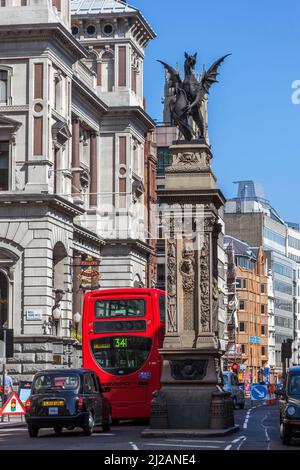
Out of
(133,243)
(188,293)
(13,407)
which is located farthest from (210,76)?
(133,243)

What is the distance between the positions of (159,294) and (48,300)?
1942cm

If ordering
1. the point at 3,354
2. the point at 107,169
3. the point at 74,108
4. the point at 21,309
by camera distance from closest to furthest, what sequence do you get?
the point at 3,354
the point at 21,309
the point at 74,108
the point at 107,169

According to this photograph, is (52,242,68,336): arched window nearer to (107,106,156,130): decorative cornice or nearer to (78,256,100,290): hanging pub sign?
(78,256,100,290): hanging pub sign

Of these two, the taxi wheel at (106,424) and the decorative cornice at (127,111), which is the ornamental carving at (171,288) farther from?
the decorative cornice at (127,111)

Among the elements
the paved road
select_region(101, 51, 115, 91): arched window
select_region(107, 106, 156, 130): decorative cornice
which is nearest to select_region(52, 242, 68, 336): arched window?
select_region(107, 106, 156, 130): decorative cornice

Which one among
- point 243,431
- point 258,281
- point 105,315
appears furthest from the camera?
point 258,281

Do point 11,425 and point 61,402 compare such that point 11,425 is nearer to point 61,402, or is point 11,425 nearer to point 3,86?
point 61,402

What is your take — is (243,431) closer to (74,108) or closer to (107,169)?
(74,108)

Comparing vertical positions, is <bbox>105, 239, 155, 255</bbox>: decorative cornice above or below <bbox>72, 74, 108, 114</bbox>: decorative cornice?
below

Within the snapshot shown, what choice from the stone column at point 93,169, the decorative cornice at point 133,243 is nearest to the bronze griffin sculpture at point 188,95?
the decorative cornice at point 133,243

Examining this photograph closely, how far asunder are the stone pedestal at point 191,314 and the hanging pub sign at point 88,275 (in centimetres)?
3602

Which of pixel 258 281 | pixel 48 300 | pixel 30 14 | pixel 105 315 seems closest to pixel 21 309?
pixel 48 300

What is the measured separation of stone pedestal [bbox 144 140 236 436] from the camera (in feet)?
119

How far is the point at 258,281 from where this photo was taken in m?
183
